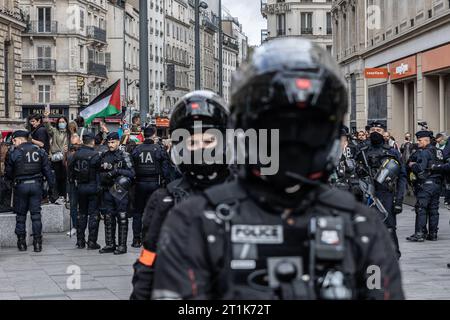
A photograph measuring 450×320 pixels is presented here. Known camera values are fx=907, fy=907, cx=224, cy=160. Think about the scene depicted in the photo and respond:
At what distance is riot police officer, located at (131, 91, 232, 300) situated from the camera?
4.51 meters

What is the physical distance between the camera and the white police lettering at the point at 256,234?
9.04 ft

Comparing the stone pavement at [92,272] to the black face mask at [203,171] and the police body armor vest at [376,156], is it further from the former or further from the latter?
the black face mask at [203,171]

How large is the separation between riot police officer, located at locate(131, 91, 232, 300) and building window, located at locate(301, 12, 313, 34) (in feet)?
234

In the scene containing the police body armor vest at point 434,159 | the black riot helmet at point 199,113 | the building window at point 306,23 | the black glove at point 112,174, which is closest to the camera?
the black riot helmet at point 199,113

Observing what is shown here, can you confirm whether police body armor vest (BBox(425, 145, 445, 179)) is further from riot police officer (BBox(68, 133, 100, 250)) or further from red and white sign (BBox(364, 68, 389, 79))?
red and white sign (BBox(364, 68, 389, 79))

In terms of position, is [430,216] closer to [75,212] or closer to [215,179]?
[75,212]

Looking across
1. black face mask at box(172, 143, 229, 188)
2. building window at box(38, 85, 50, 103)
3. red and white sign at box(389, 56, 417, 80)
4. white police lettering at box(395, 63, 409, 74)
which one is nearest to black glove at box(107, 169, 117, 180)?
black face mask at box(172, 143, 229, 188)

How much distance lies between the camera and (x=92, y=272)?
11109mm

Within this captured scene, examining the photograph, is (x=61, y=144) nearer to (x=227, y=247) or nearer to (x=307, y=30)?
(x=227, y=247)

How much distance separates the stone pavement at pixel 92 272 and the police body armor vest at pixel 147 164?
3.79ft

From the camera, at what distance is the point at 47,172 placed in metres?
13.2

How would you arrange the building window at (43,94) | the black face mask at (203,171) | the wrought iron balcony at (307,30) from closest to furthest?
the black face mask at (203,171)
the building window at (43,94)
the wrought iron balcony at (307,30)

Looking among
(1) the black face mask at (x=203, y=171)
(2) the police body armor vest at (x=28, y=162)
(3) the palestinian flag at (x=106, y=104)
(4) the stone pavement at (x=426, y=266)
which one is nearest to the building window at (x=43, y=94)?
(3) the palestinian flag at (x=106, y=104)

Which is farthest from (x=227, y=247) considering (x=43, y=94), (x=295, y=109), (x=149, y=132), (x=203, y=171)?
(x=43, y=94)
